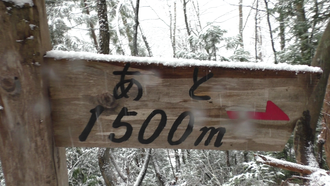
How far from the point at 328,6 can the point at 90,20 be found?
5.85 m

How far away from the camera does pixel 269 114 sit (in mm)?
732

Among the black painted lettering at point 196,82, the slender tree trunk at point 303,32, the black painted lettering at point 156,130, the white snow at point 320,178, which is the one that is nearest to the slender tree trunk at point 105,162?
the white snow at point 320,178

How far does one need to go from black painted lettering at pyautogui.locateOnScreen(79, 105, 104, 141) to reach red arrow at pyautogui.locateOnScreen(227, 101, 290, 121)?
503mm

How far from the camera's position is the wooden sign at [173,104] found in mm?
706

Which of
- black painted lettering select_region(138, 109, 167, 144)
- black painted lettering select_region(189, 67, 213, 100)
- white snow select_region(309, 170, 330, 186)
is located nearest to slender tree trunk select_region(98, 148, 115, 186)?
white snow select_region(309, 170, 330, 186)

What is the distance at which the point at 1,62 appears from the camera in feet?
2.06

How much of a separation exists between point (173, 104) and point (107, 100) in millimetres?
254

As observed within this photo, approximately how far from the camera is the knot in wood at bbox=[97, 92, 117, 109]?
0.71 m

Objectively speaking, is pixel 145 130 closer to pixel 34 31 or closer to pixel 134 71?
pixel 134 71

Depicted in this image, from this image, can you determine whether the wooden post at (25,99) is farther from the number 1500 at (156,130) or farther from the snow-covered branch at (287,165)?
the snow-covered branch at (287,165)

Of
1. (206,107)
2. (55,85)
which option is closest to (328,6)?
(206,107)

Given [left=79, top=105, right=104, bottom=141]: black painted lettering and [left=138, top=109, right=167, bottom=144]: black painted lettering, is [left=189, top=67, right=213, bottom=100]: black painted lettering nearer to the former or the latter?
[left=138, top=109, right=167, bottom=144]: black painted lettering

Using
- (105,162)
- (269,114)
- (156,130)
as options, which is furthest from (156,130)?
(105,162)

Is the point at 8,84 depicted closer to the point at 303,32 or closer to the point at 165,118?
the point at 165,118
